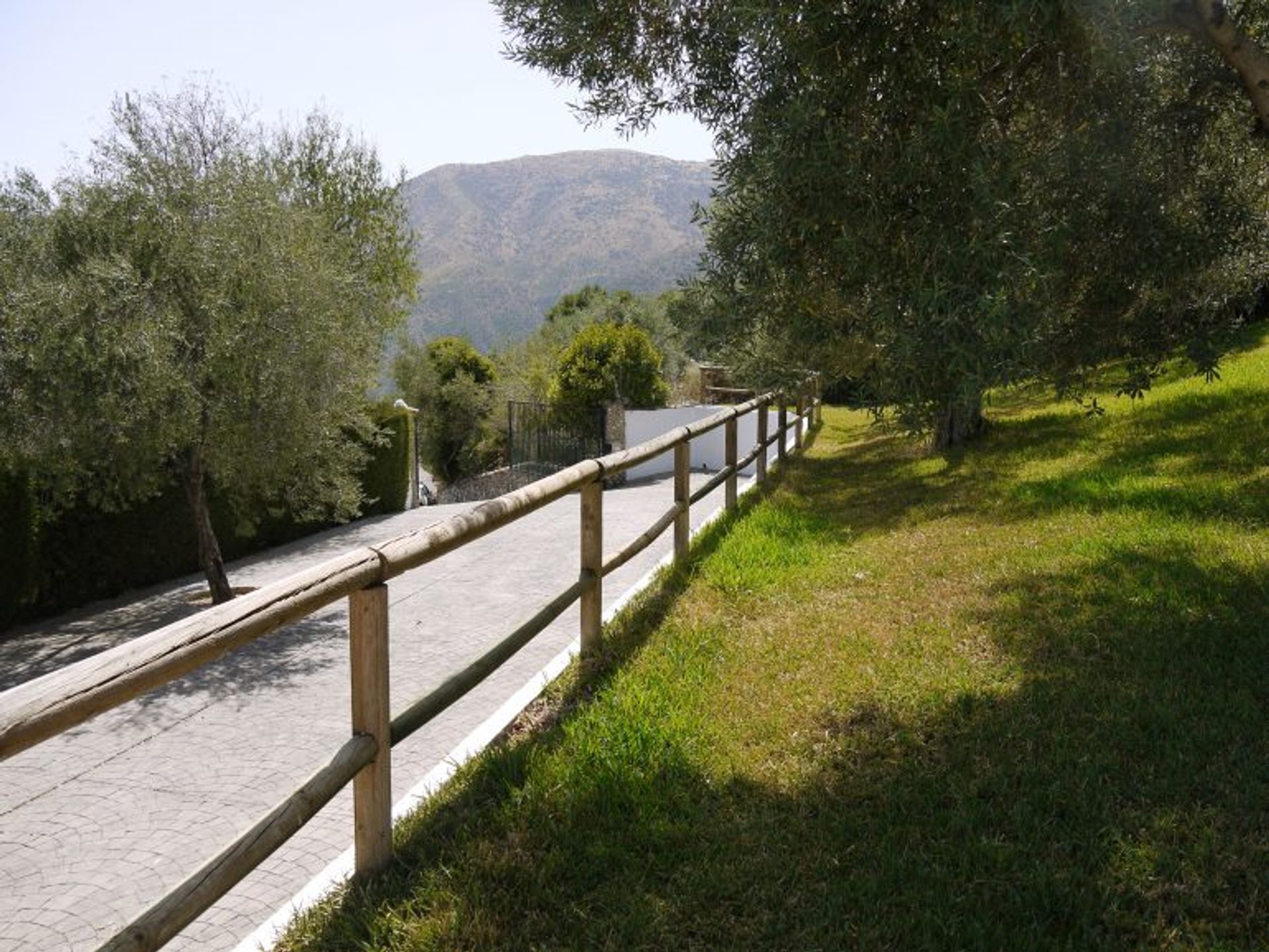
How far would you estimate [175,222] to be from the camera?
29.9ft

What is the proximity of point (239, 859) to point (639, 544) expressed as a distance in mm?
3722

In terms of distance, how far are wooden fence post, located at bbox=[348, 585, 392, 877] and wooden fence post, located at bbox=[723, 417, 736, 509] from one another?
18.5 ft

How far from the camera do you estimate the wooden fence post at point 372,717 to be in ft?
9.25

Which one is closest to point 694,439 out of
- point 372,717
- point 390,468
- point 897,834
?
point 390,468

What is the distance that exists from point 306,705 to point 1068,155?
554 centimetres

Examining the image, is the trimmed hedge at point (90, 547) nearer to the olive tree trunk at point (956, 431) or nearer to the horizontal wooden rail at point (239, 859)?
the horizontal wooden rail at point (239, 859)

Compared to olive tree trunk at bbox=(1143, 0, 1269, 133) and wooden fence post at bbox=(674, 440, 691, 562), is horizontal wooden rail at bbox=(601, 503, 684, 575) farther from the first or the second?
olive tree trunk at bbox=(1143, 0, 1269, 133)

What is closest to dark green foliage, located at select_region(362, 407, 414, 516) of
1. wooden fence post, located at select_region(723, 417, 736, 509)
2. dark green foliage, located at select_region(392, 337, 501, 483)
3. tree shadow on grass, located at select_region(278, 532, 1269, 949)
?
wooden fence post, located at select_region(723, 417, 736, 509)

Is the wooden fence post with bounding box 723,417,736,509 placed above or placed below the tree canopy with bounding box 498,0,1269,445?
below

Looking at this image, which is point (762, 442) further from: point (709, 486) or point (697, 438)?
point (697, 438)

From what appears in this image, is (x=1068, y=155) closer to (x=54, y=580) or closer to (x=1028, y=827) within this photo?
(x=1028, y=827)

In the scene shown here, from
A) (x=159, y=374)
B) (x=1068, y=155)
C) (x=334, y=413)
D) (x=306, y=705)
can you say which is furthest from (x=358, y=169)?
(x=1068, y=155)

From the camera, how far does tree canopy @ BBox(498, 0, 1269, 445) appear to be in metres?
3.68

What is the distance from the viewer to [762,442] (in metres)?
10.7
